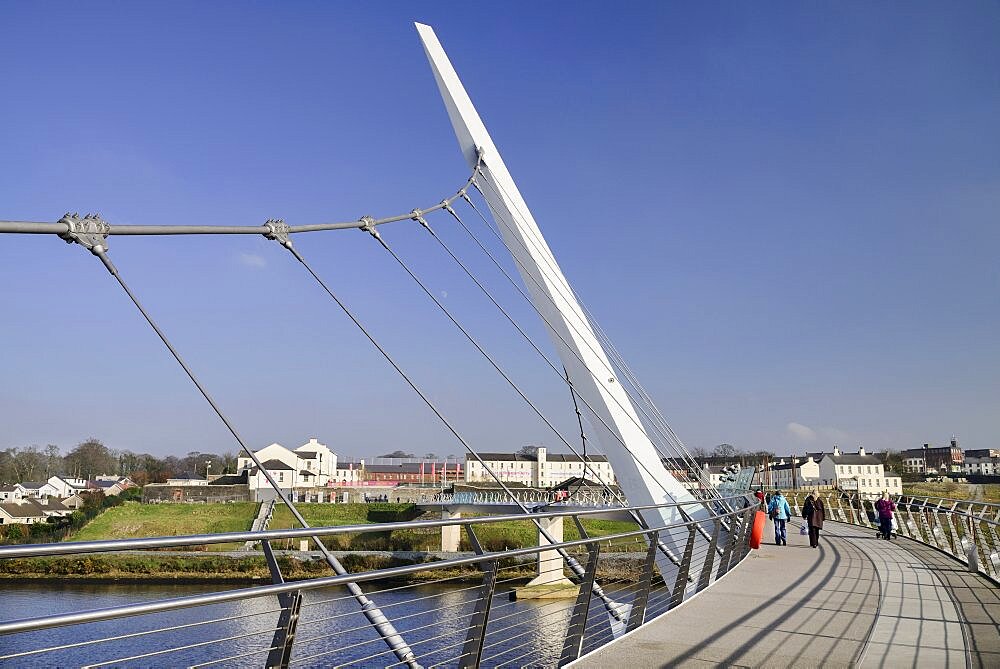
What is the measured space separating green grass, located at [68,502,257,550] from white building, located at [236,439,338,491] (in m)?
13.1

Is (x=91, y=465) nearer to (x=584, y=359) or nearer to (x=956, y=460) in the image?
(x=584, y=359)

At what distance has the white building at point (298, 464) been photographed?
74.6 metres

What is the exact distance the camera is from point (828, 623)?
17.5ft

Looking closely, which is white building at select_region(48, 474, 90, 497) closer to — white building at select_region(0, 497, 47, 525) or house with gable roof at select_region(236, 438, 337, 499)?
house with gable roof at select_region(236, 438, 337, 499)

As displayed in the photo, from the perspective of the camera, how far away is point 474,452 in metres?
6.53

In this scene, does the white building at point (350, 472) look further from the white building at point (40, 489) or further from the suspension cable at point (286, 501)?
the suspension cable at point (286, 501)

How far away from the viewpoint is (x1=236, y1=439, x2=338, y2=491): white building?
74562 mm

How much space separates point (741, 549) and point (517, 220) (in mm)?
5442

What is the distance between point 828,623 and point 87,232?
17.8ft

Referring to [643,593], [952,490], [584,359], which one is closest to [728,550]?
[584,359]

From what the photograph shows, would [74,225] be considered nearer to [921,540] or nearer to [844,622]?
[844,622]

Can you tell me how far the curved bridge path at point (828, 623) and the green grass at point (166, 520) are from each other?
41102 mm

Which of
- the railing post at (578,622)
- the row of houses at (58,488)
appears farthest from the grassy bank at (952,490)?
the row of houses at (58,488)

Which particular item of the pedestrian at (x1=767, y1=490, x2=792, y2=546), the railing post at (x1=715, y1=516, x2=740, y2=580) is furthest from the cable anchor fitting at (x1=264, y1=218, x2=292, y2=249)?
the pedestrian at (x1=767, y1=490, x2=792, y2=546)
